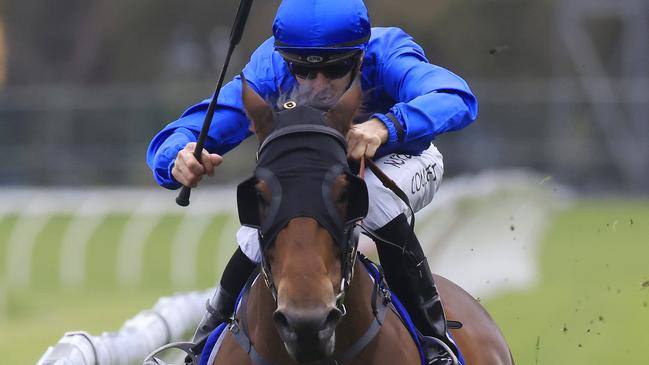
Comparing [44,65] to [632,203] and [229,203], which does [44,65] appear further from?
[229,203]

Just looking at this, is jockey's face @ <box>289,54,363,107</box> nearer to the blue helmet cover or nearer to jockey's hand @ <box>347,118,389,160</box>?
the blue helmet cover

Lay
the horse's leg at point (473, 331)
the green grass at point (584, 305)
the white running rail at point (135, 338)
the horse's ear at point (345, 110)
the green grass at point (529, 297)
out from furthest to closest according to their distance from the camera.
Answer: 1. the green grass at point (529, 297)
2. the green grass at point (584, 305)
3. the white running rail at point (135, 338)
4. the horse's leg at point (473, 331)
5. the horse's ear at point (345, 110)

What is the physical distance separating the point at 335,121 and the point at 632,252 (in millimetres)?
14081

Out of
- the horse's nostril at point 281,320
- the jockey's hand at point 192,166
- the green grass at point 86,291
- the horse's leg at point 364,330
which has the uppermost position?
the jockey's hand at point 192,166

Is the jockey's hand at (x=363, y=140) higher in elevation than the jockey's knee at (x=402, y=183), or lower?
higher

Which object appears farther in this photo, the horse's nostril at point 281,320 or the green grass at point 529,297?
the green grass at point 529,297

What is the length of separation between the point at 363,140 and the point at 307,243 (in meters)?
0.47

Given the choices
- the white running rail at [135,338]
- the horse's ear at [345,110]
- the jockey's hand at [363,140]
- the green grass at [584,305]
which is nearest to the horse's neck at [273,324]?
the jockey's hand at [363,140]

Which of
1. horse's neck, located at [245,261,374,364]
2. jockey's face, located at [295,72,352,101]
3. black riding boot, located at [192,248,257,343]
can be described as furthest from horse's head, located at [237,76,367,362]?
black riding boot, located at [192,248,257,343]

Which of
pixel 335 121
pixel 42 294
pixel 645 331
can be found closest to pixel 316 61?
pixel 335 121

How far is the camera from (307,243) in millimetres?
3266

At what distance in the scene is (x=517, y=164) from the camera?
25.4m

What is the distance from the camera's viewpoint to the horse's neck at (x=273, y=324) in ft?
12.2

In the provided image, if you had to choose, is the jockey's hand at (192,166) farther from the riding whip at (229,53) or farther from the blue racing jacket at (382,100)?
the blue racing jacket at (382,100)
